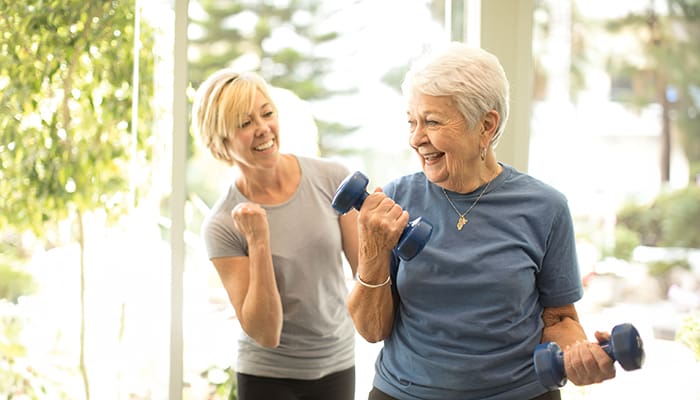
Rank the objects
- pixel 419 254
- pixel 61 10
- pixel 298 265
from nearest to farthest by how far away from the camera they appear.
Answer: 1. pixel 419 254
2. pixel 298 265
3. pixel 61 10

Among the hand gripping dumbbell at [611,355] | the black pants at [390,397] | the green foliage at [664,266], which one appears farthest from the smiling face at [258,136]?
the green foliage at [664,266]

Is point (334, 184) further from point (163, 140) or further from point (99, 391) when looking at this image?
point (99, 391)

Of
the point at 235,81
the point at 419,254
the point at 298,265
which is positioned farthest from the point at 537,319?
the point at 235,81

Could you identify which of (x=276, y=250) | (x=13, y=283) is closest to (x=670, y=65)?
(x=276, y=250)

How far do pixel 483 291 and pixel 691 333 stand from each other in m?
1.30

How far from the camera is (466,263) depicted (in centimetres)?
157

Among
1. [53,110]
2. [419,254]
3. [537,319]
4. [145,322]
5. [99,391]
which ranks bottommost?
[99,391]

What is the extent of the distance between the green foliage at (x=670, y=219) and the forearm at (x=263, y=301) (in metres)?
1.25

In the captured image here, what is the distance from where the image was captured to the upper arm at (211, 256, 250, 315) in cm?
205

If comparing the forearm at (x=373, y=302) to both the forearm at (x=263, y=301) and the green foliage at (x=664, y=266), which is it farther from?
the green foliage at (x=664, y=266)

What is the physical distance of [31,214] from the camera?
8.26 ft

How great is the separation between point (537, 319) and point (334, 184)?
0.74 metres

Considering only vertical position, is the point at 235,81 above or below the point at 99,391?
above

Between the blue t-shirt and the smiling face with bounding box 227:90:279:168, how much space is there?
57 centimetres
